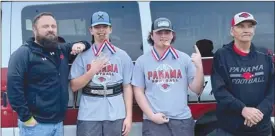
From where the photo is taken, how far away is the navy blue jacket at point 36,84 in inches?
117

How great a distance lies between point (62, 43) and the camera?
11.5ft

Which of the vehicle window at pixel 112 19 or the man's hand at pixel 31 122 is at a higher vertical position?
the vehicle window at pixel 112 19

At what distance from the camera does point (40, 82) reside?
3.09m

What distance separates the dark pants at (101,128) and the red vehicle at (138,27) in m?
0.32

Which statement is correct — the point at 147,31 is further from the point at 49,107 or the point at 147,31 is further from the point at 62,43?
the point at 49,107

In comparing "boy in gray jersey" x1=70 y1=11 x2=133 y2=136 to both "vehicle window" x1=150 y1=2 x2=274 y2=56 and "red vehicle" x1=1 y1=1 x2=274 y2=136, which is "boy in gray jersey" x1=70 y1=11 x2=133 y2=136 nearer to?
"red vehicle" x1=1 y1=1 x2=274 y2=136

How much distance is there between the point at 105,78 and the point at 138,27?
2.36 feet

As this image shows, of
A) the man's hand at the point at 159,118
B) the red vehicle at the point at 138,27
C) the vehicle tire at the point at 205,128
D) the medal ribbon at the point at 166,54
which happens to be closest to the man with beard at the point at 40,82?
the red vehicle at the point at 138,27

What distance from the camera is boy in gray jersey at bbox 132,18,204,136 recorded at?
3.23m

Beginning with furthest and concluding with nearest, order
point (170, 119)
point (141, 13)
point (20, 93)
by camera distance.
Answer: point (141, 13), point (170, 119), point (20, 93)

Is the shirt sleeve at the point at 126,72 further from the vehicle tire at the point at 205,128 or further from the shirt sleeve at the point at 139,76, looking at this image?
the vehicle tire at the point at 205,128

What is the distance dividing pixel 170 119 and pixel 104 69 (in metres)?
0.66

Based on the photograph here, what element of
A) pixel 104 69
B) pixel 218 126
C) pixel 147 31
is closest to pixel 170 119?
pixel 218 126

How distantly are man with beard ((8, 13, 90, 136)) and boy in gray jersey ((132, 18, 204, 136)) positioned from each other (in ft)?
1.86
